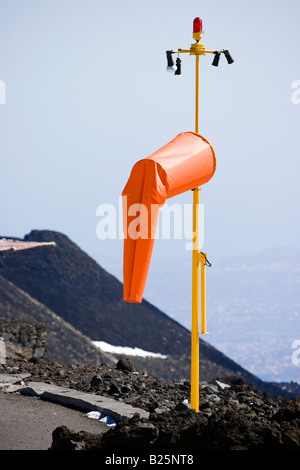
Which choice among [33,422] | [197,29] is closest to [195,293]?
[33,422]

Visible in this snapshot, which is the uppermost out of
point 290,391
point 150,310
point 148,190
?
point 148,190

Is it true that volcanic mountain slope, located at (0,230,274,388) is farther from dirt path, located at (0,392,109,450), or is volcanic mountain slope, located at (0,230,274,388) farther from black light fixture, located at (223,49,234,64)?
black light fixture, located at (223,49,234,64)

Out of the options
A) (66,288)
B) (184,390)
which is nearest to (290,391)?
(66,288)

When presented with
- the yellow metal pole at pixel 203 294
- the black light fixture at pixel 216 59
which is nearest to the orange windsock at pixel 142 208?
the yellow metal pole at pixel 203 294

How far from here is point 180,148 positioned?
9188 mm

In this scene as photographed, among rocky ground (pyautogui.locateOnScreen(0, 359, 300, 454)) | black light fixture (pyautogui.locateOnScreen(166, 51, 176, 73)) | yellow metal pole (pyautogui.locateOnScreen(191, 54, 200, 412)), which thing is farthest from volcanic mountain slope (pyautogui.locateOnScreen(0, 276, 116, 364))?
black light fixture (pyautogui.locateOnScreen(166, 51, 176, 73))

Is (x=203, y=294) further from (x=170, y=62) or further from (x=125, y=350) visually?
(x=125, y=350)

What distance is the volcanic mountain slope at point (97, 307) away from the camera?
2600cm

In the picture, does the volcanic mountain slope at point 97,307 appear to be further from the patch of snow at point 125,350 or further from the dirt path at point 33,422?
the dirt path at point 33,422

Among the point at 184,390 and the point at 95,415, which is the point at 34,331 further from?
the point at 95,415

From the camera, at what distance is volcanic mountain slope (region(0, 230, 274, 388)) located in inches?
1024

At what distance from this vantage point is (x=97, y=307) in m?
29.2

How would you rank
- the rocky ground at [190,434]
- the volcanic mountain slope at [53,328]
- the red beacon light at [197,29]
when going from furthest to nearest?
the volcanic mountain slope at [53,328], the red beacon light at [197,29], the rocky ground at [190,434]
